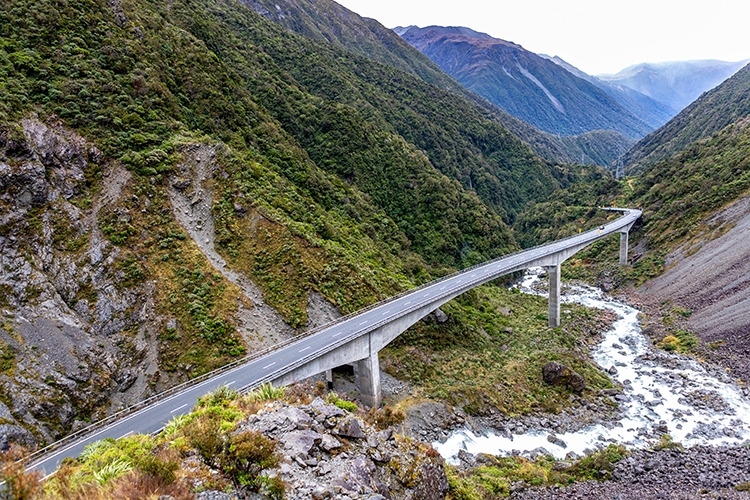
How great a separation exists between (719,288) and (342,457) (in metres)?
52.3

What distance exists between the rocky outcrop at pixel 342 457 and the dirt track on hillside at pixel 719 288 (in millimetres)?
34642

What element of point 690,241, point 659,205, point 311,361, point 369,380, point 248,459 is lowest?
point 369,380

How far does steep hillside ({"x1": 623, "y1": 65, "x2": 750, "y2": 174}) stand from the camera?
113375mm

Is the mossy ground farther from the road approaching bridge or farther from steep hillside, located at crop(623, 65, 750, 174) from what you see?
steep hillside, located at crop(623, 65, 750, 174)

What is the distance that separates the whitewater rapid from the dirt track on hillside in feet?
11.4

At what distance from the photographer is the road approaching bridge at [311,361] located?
1748cm

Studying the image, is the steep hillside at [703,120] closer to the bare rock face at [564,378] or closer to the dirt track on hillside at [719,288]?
the dirt track on hillside at [719,288]

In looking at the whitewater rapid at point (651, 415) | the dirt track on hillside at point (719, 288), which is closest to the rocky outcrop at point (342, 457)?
the whitewater rapid at point (651, 415)

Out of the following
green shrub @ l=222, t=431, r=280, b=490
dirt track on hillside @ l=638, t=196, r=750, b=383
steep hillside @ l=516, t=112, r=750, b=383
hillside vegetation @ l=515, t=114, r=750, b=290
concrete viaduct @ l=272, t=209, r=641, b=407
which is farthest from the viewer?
hillside vegetation @ l=515, t=114, r=750, b=290

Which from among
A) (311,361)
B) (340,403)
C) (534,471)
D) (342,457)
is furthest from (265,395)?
(534,471)

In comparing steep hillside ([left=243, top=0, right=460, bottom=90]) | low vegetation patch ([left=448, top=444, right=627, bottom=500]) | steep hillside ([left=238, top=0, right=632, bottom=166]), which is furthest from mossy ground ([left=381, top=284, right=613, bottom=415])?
steep hillside ([left=243, top=0, right=460, bottom=90])

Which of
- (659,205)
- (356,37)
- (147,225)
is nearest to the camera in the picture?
(147,225)

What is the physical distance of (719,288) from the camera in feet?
146

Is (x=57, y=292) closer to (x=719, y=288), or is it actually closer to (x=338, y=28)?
(x=719, y=288)
